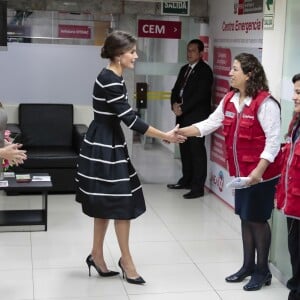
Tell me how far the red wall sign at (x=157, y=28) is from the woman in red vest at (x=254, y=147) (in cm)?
346

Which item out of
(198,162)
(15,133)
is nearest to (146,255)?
(198,162)

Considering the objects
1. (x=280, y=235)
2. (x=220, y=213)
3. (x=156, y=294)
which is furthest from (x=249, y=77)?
(x=220, y=213)

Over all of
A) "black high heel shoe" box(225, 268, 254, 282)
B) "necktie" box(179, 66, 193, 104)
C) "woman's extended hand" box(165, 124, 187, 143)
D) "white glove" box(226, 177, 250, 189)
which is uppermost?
"necktie" box(179, 66, 193, 104)

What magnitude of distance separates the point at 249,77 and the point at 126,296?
173cm

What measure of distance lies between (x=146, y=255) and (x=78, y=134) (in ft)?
8.51

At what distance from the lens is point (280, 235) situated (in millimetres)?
4516

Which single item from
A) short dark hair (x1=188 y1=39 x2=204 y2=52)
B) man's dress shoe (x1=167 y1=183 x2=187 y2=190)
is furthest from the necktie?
man's dress shoe (x1=167 y1=183 x2=187 y2=190)

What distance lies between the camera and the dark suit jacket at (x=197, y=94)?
272 inches

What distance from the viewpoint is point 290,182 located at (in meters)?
3.63

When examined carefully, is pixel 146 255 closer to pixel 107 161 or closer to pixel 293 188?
pixel 107 161

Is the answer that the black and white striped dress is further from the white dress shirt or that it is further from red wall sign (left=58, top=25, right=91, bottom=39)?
red wall sign (left=58, top=25, right=91, bottom=39)

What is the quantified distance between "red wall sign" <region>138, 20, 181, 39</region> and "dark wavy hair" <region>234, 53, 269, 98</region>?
140 inches

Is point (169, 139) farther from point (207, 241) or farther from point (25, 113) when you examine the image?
point (25, 113)

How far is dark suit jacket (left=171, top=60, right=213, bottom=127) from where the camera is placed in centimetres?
691
